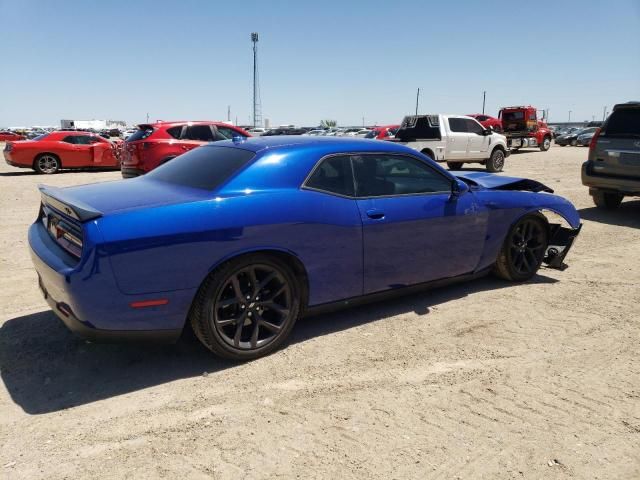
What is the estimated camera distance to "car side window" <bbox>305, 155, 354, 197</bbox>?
12.0 ft

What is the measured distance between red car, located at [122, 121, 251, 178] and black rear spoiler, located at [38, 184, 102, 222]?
22.2 feet

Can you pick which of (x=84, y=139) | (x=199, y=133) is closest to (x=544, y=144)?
(x=199, y=133)

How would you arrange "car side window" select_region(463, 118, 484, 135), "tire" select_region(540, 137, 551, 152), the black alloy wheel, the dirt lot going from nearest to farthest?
the dirt lot → the black alloy wheel → "car side window" select_region(463, 118, 484, 135) → "tire" select_region(540, 137, 551, 152)

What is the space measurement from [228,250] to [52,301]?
45.6 inches

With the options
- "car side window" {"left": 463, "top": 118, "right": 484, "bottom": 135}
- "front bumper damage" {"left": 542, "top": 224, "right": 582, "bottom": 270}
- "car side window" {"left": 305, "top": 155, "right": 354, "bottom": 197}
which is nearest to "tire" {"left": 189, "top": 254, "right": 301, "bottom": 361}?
"car side window" {"left": 305, "top": 155, "right": 354, "bottom": 197}

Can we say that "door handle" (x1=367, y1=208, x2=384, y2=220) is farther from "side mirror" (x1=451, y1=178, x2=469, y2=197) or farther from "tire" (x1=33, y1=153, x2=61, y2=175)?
"tire" (x1=33, y1=153, x2=61, y2=175)

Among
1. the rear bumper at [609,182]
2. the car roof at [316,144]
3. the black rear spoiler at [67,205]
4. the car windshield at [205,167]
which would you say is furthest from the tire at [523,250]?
the rear bumper at [609,182]

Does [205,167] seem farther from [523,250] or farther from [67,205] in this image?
[523,250]

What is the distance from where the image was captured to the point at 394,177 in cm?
410

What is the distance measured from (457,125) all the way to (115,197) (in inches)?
555

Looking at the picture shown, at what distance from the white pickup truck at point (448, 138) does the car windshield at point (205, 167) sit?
11.6 m

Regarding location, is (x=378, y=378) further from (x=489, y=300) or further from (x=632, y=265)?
(x=632, y=265)

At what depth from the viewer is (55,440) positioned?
2566 millimetres

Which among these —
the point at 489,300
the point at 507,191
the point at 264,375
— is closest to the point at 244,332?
the point at 264,375
